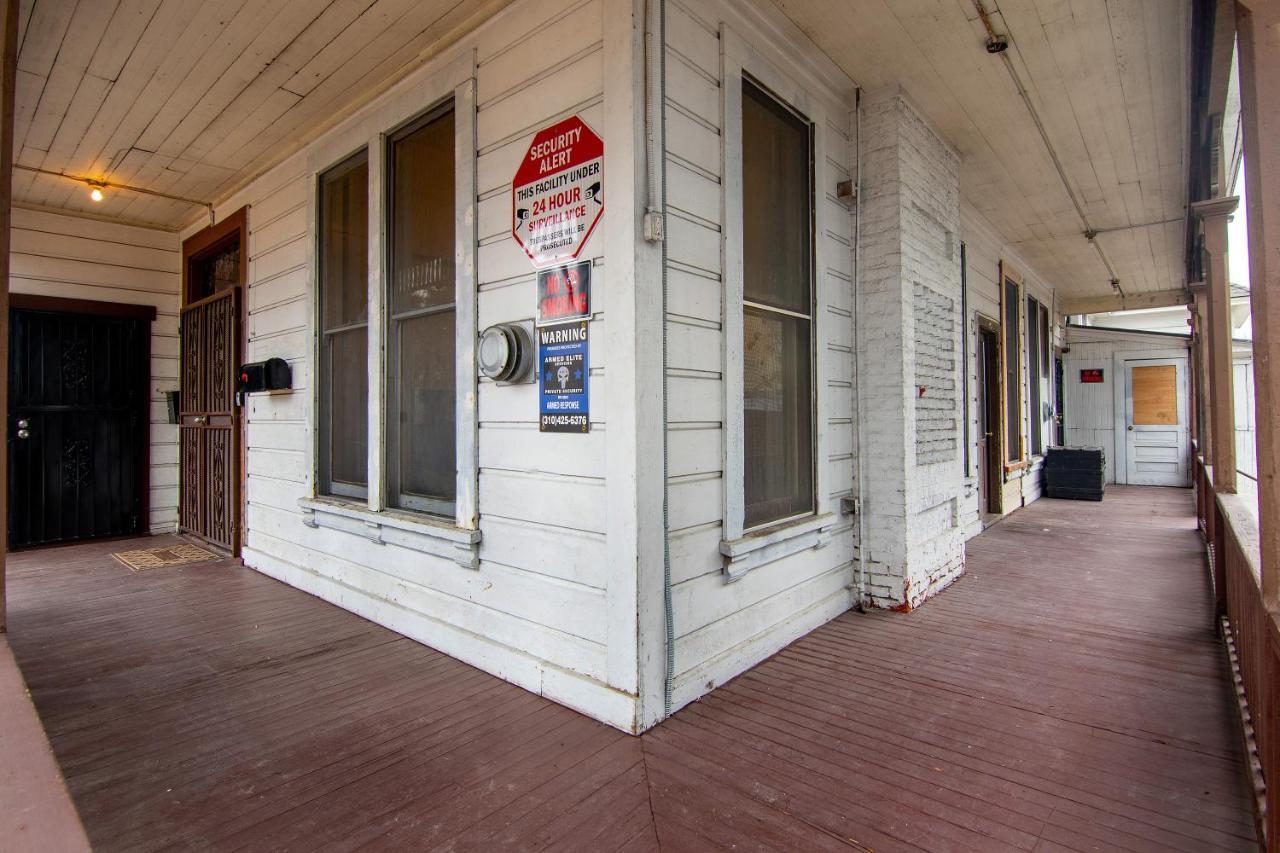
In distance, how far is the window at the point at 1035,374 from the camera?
8.85m

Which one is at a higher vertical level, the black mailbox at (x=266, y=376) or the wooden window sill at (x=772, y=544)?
the black mailbox at (x=266, y=376)

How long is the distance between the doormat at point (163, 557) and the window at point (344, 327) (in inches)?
79.2

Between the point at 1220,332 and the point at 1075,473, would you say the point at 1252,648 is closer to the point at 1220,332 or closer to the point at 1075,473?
the point at 1220,332

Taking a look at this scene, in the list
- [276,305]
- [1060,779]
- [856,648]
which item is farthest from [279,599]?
[1060,779]

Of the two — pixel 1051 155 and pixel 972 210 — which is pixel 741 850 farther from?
pixel 972 210

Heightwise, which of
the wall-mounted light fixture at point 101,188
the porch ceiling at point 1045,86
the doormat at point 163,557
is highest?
the porch ceiling at point 1045,86

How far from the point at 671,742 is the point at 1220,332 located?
385 cm

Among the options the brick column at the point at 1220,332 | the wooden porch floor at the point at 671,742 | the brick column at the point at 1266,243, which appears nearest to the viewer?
the brick column at the point at 1266,243

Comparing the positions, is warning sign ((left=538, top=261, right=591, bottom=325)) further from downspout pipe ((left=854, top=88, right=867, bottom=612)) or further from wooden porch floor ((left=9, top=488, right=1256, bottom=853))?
downspout pipe ((left=854, top=88, right=867, bottom=612))

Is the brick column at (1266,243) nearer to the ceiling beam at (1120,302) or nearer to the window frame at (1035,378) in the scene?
the window frame at (1035,378)

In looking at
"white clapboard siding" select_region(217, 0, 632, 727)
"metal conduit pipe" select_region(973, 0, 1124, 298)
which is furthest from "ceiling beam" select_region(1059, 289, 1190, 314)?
"white clapboard siding" select_region(217, 0, 632, 727)

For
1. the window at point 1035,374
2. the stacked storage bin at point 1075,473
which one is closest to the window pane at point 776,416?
the window at point 1035,374

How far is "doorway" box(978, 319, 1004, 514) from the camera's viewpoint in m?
7.15

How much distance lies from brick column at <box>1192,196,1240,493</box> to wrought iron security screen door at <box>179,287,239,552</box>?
6.75 meters
